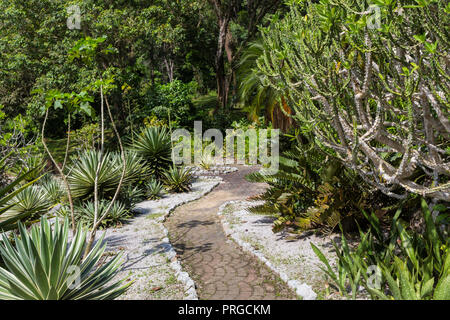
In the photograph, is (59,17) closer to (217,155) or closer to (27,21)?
(27,21)

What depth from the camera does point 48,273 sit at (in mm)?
2990

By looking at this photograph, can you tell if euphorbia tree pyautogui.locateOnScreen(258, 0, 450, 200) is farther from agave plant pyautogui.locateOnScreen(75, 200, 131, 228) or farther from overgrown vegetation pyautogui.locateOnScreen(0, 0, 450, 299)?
agave plant pyautogui.locateOnScreen(75, 200, 131, 228)

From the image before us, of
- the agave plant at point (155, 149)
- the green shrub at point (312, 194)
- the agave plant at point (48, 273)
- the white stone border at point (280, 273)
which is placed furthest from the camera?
the agave plant at point (155, 149)

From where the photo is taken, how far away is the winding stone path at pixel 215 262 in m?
4.13

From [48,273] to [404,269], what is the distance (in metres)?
3.16

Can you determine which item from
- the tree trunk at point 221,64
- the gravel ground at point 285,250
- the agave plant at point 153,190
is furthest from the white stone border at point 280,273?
the tree trunk at point 221,64

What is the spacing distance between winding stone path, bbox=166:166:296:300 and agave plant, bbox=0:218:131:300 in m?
1.33

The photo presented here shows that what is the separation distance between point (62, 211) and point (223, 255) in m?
3.90

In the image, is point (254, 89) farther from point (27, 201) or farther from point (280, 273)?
point (280, 273)

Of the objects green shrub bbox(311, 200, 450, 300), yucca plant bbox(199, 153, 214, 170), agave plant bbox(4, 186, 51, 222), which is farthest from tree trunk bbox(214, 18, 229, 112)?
green shrub bbox(311, 200, 450, 300)

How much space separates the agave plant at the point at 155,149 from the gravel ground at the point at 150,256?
177 centimetres

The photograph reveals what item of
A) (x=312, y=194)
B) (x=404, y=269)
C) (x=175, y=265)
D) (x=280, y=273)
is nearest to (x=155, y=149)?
(x=312, y=194)

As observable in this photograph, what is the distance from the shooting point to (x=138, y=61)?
21641mm

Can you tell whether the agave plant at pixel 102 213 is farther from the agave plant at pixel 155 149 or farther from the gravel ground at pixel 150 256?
the agave plant at pixel 155 149
